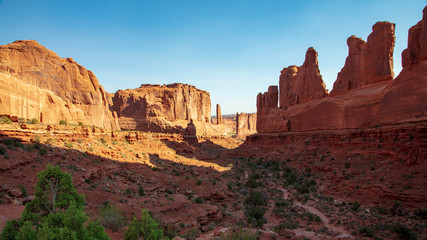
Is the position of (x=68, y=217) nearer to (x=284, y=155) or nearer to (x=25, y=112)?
(x=25, y=112)

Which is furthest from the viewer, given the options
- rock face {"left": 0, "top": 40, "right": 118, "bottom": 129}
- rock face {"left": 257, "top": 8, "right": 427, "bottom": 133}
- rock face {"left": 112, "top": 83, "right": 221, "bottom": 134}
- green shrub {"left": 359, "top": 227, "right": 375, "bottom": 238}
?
rock face {"left": 112, "top": 83, "right": 221, "bottom": 134}

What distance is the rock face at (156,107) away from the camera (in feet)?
166

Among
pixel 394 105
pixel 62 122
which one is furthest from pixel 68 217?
pixel 394 105

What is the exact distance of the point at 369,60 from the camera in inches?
958

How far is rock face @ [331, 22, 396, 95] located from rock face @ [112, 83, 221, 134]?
1444 inches

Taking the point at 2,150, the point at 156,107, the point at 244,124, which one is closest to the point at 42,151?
the point at 2,150

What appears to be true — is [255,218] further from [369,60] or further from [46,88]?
[369,60]

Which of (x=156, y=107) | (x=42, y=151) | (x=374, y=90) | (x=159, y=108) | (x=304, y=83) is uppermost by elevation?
(x=304, y=83)

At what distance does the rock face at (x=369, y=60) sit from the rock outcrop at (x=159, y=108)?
36.5 m

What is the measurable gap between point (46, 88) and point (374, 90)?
1313 inches

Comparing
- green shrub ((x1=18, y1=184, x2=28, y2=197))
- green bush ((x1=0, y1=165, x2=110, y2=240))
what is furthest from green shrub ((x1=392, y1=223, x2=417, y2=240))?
green shrub ((x1=18, y1=184, x2=28, y2=197))

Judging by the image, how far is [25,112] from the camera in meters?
16.5

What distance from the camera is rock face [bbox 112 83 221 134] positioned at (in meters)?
50.5

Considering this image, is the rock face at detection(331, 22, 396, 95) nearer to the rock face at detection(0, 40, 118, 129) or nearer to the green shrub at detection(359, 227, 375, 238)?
the green shrub at detection(359, 227, 375, 238)
